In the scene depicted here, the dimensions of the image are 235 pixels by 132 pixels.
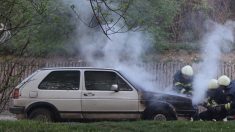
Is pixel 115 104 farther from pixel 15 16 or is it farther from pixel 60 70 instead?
pixel 15 16

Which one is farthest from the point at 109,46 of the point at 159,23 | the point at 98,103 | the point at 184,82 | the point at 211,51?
the point at 98,103

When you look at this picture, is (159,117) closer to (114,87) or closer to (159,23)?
(114,87)

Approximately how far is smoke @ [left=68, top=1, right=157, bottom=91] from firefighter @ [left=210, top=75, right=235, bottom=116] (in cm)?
405

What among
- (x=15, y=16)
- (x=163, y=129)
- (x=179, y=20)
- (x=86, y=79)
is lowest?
(x=163, y=129)

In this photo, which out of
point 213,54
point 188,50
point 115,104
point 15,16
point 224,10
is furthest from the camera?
point 224,10

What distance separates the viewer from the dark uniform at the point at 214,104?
11.7 metres

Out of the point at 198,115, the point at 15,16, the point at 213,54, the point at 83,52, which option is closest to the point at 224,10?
the point at 213,54

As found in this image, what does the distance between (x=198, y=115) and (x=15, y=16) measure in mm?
6092

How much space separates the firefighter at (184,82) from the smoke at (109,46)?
300 centimetres

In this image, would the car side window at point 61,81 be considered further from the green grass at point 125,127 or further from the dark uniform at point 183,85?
the dark uniform at point 183,85

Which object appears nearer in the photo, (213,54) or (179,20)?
(213,54)

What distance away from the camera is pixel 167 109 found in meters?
11.3

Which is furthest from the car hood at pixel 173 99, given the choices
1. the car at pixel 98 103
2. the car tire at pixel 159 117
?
the car tire at pixel 159 117

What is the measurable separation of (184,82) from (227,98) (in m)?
1.33
